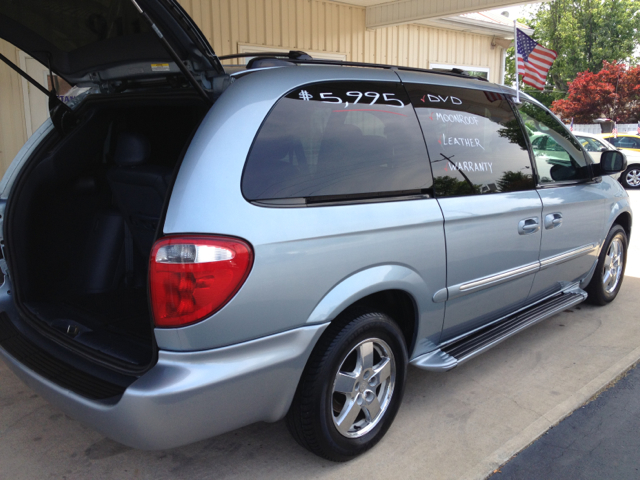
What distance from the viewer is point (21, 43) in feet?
9.02

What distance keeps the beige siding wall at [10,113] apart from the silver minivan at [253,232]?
10.9 ft

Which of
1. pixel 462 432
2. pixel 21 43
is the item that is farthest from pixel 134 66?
pixel 462 432

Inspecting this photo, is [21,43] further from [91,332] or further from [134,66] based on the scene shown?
[91,332]

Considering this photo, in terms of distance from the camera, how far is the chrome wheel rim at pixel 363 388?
245cm

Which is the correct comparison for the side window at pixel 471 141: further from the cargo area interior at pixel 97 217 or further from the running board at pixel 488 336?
the cargo area interior at pixel 97 217

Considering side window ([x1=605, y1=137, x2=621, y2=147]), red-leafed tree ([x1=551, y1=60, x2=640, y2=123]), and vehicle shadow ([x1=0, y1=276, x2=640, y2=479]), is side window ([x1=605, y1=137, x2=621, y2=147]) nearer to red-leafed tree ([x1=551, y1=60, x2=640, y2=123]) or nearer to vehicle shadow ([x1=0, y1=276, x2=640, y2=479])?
vehicle shadow ([x1=0, y1=276, x2=640, y2=479])

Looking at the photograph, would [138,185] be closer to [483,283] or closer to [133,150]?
[133,150]

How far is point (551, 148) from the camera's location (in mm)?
3828

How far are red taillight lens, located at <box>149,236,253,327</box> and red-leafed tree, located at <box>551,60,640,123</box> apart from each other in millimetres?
34111

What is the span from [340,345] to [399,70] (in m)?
1.49

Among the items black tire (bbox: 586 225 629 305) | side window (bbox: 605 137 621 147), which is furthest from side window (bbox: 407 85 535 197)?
side window (bbox: 605 137 621 147)

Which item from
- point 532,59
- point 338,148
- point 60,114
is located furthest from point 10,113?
point 532,59

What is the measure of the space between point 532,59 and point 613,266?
2169 millimetres

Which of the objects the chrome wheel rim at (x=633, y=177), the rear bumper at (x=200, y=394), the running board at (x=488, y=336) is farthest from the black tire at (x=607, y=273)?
the chrome wheel rim at (x=633, y=177)
